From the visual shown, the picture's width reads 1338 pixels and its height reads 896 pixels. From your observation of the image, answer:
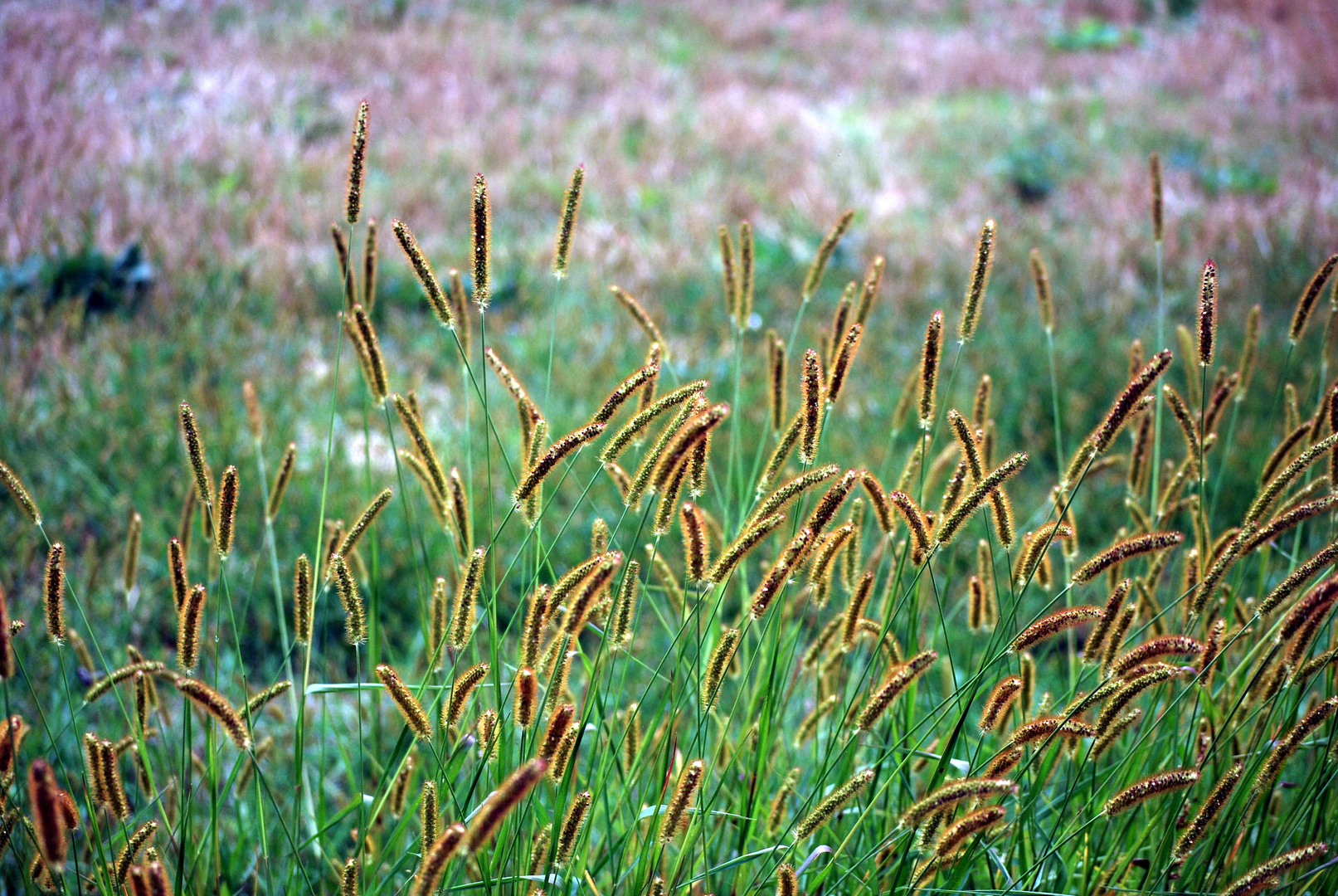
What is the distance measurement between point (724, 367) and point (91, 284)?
2.23 m

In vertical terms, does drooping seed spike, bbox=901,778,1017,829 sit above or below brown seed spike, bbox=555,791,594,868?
above

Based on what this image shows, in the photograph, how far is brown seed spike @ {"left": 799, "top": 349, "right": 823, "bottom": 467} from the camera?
989 mm

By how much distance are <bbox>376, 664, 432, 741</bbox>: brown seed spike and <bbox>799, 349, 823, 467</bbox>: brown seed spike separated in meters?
0.47

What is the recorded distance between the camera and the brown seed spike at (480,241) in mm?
1007

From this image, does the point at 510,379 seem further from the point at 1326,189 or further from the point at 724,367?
the point at 1326,189

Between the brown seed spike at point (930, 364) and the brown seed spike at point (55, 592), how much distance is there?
89cm

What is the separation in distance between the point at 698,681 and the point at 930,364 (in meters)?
0.45

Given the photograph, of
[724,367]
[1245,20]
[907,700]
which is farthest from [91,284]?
[1245,20]

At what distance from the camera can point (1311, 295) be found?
49.0 inches

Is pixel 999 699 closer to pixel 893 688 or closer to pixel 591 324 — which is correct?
pixel 893 688

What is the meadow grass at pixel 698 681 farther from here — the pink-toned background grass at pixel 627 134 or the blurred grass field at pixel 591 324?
the pink-toned background grass at pixel 627 134

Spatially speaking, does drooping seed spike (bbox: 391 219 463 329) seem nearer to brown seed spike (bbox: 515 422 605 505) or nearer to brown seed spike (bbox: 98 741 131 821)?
brown seed spike (bbox: 515 422 605 505)

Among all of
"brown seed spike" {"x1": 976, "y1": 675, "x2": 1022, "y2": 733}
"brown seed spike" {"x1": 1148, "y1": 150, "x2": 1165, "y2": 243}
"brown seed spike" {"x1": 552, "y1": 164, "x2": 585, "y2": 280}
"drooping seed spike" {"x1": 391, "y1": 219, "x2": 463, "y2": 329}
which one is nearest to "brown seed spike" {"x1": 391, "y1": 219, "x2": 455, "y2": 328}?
"drooping seed spike" {"x1": 391, "y1": 219, "x2": 463, "y2": 329}

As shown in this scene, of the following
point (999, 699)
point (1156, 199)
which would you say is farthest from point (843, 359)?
point (1156, 199)
